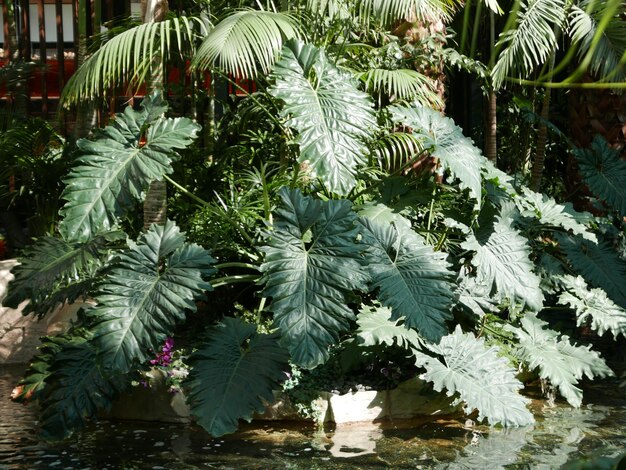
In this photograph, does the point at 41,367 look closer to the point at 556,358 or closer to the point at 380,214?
the point at 380,214

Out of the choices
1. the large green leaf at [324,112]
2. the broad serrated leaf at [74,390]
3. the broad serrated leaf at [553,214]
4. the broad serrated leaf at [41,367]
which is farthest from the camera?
the broad serrated leaf at [553,214]

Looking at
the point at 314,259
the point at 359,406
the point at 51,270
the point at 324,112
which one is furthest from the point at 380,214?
the point at 51,270

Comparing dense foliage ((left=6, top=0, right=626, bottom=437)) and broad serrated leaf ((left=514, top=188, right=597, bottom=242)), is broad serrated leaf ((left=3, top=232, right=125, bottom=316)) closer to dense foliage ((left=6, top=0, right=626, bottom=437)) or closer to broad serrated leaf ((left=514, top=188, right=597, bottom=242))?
dense foliage ((left=6, top=0, right=626, bottom=437))

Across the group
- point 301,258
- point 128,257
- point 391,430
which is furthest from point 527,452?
point 128,257

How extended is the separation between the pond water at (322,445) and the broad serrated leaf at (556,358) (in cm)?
22

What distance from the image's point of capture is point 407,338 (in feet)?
16.5

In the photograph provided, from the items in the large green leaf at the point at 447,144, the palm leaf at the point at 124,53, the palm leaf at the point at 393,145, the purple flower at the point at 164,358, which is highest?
the palm leaf at the point at 124,53

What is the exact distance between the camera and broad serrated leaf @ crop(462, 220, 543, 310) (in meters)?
5.32

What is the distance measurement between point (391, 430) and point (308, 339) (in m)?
1.07

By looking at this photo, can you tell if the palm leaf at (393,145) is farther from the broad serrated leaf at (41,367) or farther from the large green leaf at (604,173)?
the broad serrated leaf at (41,367)

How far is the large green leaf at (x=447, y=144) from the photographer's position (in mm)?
5309

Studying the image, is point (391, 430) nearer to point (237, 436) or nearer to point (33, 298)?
point (237, 436)

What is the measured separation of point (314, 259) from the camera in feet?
15.5

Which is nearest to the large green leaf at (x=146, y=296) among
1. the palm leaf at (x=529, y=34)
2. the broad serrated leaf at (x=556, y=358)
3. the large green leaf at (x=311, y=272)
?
the large green leaf at (x=311, y=272)
